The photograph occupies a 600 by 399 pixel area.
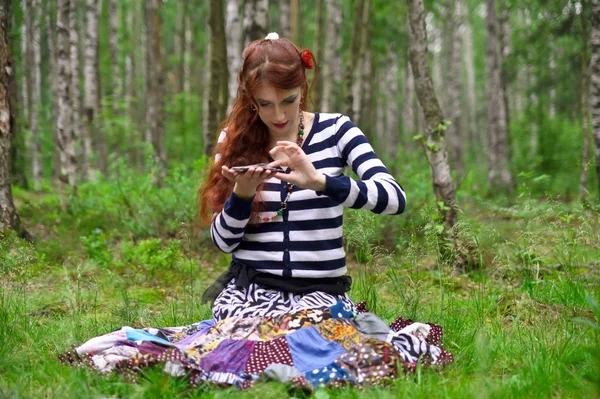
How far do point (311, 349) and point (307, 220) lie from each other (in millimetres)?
653

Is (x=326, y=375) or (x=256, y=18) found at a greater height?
(x=256, y=18)

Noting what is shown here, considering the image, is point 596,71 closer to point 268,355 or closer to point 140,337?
point 268,355

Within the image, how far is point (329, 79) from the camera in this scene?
11.6 meters

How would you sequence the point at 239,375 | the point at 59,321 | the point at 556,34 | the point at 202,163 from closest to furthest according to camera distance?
the point at 239,375
the point at 59,321
the point at 202,163
the point at 556,34

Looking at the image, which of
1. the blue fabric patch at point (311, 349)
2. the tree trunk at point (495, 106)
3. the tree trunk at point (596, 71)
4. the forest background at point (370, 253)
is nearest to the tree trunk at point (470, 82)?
the tree trunk at point (495, 106)

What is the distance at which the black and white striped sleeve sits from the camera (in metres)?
2.56

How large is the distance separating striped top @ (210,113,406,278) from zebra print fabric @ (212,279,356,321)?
117mm

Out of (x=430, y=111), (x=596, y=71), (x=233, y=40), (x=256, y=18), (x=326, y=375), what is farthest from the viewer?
(x=233, y=40)

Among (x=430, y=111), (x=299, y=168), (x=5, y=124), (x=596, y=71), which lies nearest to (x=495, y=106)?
(x=596, y=71)

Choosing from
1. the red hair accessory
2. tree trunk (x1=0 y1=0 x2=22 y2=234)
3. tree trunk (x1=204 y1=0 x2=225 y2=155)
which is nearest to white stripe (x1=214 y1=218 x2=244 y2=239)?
the red hair accessory

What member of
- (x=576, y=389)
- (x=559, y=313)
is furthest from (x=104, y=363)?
(x=559, y=313)

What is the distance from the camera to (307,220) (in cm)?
288

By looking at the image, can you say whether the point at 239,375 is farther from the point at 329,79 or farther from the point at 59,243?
the point at 329,79

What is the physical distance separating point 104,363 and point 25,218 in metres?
5.83
